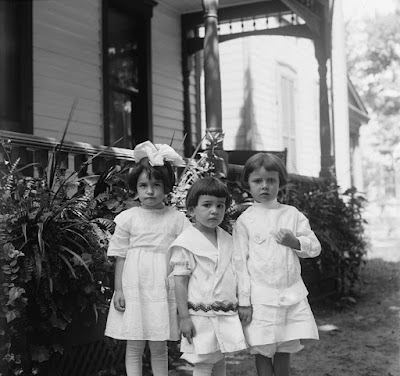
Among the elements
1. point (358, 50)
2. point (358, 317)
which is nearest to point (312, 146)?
point (358, 317)

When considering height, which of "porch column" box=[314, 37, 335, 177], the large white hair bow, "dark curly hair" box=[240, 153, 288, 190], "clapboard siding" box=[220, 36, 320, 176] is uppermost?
"clapboard siding" box=[220, 36, 320, 176]

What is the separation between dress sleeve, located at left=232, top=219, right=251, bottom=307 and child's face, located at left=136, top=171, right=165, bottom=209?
462mm

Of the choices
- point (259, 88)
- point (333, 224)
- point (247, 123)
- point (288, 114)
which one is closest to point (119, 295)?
point (333, 224)

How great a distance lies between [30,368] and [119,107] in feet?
19.2

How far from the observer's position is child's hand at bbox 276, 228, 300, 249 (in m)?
2.96

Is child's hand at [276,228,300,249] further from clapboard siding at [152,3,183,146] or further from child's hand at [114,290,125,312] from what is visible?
clapboard siding at [152,3,183,146]

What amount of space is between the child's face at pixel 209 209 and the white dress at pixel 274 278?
0.62ft

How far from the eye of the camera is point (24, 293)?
314 centimetres

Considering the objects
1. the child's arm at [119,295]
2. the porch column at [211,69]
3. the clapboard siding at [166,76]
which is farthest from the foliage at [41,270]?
the clapboard siding at [166,76]

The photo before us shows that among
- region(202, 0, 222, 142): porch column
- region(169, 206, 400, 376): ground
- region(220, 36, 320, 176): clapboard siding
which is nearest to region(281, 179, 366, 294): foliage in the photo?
region(169, 206, 400, 376): ground

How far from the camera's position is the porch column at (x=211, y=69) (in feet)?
19.7

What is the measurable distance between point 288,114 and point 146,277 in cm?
1114

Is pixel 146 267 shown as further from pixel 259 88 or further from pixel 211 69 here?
pixel 259 88

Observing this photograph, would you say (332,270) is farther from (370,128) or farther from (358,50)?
(370,128)
